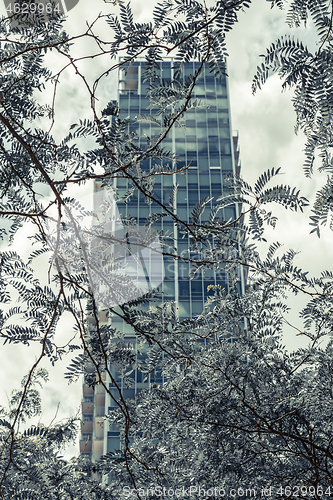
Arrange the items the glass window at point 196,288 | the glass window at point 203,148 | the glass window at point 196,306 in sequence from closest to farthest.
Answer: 1. the glass window at point 196,306
2. the glass window at point 196,288
3. the glass window at point 203,148

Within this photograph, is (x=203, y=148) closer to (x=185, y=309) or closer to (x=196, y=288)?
(x=196, y=288)

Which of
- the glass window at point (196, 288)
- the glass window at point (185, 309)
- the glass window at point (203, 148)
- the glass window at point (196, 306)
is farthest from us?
the glass window at point (203, 148)

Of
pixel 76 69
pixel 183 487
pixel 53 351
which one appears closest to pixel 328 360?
pixel 183 487

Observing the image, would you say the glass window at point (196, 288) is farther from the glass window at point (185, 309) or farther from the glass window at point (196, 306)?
the glass window at point (185, 309)

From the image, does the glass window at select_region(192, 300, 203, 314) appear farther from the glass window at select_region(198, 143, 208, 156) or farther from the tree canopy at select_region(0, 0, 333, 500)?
the tree canopy at select_region(0, 0, 333, 500)

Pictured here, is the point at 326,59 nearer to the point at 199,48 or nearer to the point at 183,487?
the point at 199,48

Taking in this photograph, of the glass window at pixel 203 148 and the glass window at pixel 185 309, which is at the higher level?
the glass window at pixel 203 148

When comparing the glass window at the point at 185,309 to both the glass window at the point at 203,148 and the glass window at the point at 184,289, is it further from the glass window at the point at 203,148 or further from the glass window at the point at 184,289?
the glass window at the point at 203,148

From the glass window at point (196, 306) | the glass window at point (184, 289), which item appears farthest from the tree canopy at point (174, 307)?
the glass window at point (184, 289)

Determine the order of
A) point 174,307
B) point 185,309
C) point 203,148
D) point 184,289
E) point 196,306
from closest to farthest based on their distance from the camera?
point 174,307
point 196,306
point 185,309
point 184,289
point 203,148

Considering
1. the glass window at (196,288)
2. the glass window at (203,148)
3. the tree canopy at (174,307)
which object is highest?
the glass window at (203,148)

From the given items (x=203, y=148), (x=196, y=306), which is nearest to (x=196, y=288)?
(x=196, y=306)

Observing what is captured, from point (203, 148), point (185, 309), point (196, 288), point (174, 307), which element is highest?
point (203, 148)

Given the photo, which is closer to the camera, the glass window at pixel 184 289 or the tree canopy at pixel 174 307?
the tree canopy at pixel 174 307
